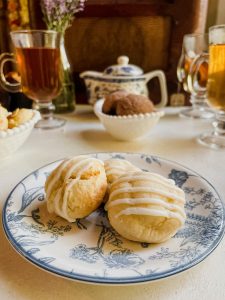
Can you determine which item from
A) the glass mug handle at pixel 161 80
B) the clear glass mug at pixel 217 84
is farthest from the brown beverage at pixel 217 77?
the glass mug handle at pixel 161 80

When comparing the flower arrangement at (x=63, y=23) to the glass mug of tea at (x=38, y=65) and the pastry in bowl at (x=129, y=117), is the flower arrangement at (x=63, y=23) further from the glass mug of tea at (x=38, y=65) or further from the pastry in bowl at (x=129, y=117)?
the pastry in bowl at (x=129, y=117)

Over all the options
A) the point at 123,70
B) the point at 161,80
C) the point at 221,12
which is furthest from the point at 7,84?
the point at 221,12

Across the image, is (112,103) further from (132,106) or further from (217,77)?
(217,77)

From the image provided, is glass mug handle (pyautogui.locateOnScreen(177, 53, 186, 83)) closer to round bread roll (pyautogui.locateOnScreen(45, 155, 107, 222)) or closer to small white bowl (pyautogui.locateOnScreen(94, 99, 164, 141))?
small white bowl (pyautogui.locateOnScreen(94, 99, 164, 141))

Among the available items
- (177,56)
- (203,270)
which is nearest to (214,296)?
(203,270)

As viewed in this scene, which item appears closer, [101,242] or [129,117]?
[101,242]
